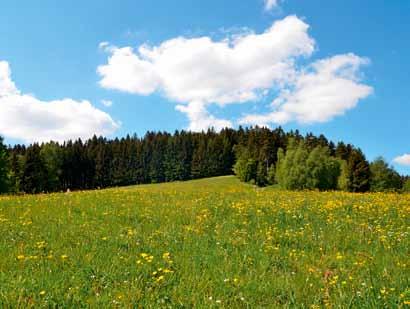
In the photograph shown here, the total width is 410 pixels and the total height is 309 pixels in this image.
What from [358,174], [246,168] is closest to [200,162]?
[246,168]

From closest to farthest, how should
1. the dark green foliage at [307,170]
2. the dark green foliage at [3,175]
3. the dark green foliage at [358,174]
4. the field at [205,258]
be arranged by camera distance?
1. the field at [205,258]
2. the dark green foliage at [3,175]
3. the dark green foliage at [307,170]
4. the dark green foliage at [358,174]

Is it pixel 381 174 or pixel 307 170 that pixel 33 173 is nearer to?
pixel 307 170

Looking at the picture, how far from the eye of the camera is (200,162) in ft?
439

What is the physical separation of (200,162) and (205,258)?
127m

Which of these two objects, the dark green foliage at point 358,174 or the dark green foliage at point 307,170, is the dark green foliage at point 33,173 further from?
the dark green foliage at point 358,174

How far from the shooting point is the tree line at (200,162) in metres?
89.6

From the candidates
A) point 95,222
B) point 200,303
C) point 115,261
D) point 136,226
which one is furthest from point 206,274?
point 95,222

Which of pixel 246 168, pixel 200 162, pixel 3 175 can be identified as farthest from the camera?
pixel 200 162

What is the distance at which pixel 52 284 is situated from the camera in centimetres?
541

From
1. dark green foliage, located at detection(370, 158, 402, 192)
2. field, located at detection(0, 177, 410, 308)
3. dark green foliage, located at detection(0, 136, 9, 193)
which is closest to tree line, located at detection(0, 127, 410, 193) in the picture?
dark green foliage, located at detection(370, 158, 402, 192)

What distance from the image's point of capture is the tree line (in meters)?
89.6

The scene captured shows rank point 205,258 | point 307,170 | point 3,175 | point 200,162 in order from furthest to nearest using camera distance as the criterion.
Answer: point 200,162 → point 307,170 → point 3,175 → point 205,258

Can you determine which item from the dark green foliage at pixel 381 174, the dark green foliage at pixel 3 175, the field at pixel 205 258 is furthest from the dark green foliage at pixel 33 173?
the field at pixel 205 258

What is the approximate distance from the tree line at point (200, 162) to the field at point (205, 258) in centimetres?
7865
